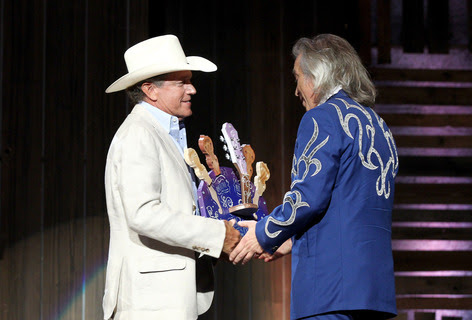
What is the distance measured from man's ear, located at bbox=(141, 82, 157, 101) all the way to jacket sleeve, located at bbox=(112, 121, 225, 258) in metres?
0.23

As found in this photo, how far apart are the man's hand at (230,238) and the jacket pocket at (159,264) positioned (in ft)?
0.62

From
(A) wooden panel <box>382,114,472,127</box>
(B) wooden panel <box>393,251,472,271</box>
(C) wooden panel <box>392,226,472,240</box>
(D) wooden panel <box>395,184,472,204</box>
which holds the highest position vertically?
(A) wooden panel <box>382,114,472,127</box>

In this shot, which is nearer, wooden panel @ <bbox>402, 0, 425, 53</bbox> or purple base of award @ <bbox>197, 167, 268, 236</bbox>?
purple base of award @ <bbox>197, 167, 268, 236</bbox>

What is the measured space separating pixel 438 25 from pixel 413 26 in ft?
0.56

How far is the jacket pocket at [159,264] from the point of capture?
111 inches

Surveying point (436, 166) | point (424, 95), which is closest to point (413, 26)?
point (424, 95)

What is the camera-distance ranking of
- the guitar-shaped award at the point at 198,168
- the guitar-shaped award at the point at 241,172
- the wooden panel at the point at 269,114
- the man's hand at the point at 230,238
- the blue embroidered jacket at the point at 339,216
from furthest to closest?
the wooden panel at the point at 269,114
the guitar-shaped award at the point at 241,172
the guitar-shaped award at the point at 198,168
the man's hand at the point at 230,238
the blue embroidered jacket at the point at 339,216

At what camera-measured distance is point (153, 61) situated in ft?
10.2

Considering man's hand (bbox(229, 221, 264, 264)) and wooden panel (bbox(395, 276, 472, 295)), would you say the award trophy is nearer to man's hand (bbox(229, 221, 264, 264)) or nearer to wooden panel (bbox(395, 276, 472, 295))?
man's hand (bbox(229, 221, 264, 264))

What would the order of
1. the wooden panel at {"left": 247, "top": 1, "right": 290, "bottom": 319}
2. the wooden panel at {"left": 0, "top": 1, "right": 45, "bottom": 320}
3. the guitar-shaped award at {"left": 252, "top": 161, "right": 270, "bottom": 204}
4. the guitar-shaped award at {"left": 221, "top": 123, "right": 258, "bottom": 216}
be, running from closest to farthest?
1. the guitar-shaped award at {"left": 221, "top": 123, "right": 258, "bottom": 216}
2. the guitar-shaped award at {"left": 252, "top": 161, "right": 270, "bottom": 204}
3. the wooden panel at {"left": 0, "top": 1, "right": 45, "bottom": 320}
4. the wooden panel at {"left": 247, "top": 1, "right": 290, "bottom": 319}

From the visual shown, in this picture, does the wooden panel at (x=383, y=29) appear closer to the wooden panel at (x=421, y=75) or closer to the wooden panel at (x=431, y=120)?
the wooden panel at (x=421, y=75)

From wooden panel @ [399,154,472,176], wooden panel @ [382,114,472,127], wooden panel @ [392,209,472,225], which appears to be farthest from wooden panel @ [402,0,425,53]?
wooden panel @ [392,209,472,225]

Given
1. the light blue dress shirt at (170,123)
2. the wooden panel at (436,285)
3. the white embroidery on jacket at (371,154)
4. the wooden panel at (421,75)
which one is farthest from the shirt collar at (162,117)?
the wooden panel at (436,285)

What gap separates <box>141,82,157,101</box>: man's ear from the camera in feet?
10.2
